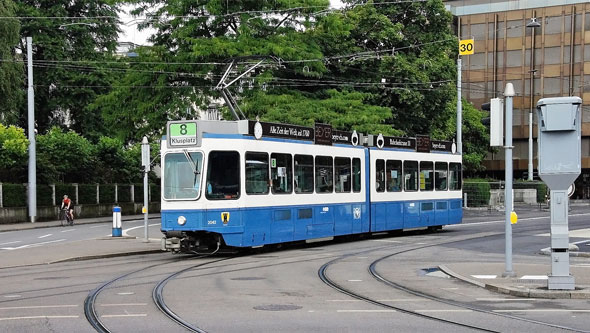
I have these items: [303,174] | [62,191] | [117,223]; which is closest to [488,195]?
[62,191]

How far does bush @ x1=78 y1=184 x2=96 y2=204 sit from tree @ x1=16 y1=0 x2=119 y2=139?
8.92m

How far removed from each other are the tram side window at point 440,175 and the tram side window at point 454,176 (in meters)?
0.44

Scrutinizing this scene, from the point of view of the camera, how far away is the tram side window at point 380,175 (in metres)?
27.6

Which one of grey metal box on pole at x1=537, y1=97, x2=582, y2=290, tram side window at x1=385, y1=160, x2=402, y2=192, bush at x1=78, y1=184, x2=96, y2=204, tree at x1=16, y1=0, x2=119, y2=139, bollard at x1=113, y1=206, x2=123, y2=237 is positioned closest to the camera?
grey metal box on pole at x1=537, y1=97, x2=582, y2=290

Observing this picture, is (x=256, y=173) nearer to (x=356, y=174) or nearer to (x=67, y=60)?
(x=356, y=174)

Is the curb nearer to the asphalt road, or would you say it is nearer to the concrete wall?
the asphalt road

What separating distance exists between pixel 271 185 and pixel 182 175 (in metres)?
2.67

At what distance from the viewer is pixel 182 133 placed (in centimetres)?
2064

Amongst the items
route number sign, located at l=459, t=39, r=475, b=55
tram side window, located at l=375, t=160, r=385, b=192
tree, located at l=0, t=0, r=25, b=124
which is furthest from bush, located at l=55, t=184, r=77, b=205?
tram side window, located at l=375, t=160, r=385, b=192

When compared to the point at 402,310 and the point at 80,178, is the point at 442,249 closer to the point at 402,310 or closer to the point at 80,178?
the point at 402,310

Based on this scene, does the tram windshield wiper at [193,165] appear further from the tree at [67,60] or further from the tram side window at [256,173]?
the tree at [67,60]

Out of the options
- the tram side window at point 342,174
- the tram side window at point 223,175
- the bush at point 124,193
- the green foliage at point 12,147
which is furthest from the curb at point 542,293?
the bush at point 124,193

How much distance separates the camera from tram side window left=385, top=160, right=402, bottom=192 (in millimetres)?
28191

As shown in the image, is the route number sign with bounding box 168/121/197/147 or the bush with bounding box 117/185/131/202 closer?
the route number sign with bounding box 168/121/197/147
